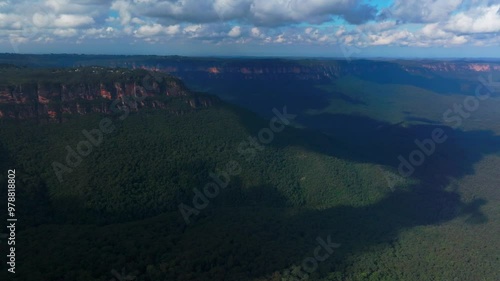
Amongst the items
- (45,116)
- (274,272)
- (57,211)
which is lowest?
(274,272)

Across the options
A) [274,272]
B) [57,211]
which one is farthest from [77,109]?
[274,272]

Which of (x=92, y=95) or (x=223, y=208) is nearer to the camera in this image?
(x=223, y=208)

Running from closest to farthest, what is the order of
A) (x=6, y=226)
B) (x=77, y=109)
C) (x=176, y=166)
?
(x=6, y=226)
(x=176, y=166)
(x=77, y=109)

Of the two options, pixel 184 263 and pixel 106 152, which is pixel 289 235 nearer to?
pixel 184 263

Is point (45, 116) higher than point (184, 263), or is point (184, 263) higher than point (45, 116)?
point (45, 116)

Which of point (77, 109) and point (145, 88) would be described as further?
point (145, 88)

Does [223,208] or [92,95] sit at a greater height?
[92,95]

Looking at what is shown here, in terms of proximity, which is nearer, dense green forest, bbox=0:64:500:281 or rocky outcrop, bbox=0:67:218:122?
dense green forest, bbox=0:64:500:281

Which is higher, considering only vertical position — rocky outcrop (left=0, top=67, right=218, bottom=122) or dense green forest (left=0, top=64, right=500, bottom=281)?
rocky outcrop (left=0, top=67, right=218, bottom=122)

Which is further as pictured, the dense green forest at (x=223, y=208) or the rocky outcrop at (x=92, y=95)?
the rocky outcrop at (x=92, y=95)

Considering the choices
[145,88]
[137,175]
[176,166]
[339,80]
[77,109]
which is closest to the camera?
[137,175]

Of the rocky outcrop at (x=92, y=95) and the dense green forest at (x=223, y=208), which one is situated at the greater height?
the rocky outcrop at (x=92, y=95)
